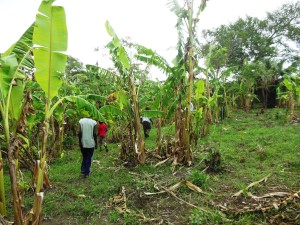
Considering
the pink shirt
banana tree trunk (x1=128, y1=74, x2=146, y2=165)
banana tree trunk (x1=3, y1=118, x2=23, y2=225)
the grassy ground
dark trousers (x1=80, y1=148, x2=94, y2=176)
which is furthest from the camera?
the pink shirt

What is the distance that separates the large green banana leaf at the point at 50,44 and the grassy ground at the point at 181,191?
2.35 metres

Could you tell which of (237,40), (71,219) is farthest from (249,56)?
(71,219)

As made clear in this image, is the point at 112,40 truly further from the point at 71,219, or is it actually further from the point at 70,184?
the point at 71,219

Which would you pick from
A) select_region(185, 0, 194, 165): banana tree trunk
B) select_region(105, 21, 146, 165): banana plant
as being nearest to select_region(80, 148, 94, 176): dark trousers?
select_region(105, 21, 146, 165): banana plant

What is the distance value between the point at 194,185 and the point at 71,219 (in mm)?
2303

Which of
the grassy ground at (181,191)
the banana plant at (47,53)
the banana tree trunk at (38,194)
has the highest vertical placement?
the banana plant at (47,53)

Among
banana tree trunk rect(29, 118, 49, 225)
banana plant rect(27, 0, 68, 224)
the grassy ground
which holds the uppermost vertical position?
banana plant rect(27, 0, 68, 224)

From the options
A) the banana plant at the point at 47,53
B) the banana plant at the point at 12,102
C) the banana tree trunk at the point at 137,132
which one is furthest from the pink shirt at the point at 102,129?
the banana plant at the point at 47,53

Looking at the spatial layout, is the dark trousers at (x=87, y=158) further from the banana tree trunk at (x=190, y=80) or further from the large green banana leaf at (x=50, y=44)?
the large green banana leaf at (x=50, y=44)

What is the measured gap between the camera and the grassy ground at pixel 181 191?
4.06m

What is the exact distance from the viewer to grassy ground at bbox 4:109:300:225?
160 inches

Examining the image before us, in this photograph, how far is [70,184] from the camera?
20.2ft

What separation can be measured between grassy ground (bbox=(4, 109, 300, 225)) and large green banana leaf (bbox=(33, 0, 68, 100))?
7.69ft

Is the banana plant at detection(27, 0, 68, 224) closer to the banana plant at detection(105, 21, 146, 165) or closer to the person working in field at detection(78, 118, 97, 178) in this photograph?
the person working in field at detection(78, 118, 97, 178)
